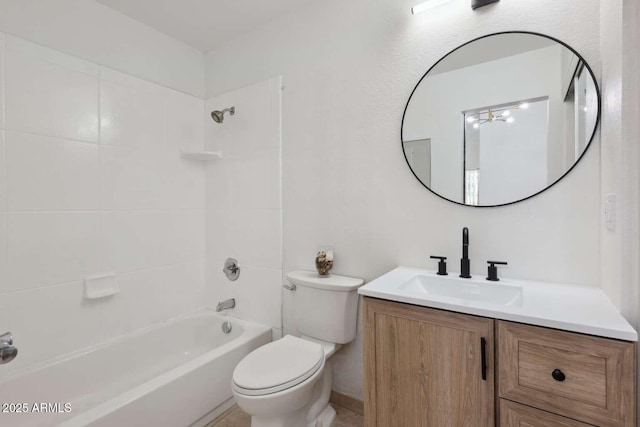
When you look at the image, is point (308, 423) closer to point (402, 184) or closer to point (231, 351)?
point (231, 351)

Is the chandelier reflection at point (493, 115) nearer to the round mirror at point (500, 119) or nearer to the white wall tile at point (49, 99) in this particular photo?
the round mirror at point (500, 119)

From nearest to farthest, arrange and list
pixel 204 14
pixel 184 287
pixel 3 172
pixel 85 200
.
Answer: pixel 3 172
pixel 85 200
pixel 204 14
pixel 184 287

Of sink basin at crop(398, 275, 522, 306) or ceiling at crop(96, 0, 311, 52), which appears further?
ceiling at crop(96, 0, 311, 52)

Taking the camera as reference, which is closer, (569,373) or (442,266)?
(569,373)

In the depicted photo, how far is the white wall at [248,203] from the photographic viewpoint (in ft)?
6.94

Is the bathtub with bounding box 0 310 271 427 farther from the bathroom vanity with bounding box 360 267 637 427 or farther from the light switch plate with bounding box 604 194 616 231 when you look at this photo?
the light switch plate with bounding box 604 194 616 231

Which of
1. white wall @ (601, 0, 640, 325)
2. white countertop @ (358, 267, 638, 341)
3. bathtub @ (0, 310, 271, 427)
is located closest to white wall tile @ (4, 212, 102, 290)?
bathtub @ (0, 310, 271, 427)

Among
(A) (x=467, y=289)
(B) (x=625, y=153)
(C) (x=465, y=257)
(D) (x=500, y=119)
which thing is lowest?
(A) (x=467, y=289)

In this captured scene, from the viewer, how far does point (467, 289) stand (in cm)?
137

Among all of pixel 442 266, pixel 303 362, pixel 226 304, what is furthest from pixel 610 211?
pixel 226 304

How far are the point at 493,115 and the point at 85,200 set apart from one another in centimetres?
226

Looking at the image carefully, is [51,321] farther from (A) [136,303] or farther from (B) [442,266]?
(B) [442,266]

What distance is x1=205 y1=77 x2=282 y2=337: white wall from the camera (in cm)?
212

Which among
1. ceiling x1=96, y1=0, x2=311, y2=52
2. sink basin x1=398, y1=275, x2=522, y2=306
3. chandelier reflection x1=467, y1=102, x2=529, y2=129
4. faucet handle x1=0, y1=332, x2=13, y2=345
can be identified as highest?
ceiling x1=96, y1=0, x2=311, y2=52
